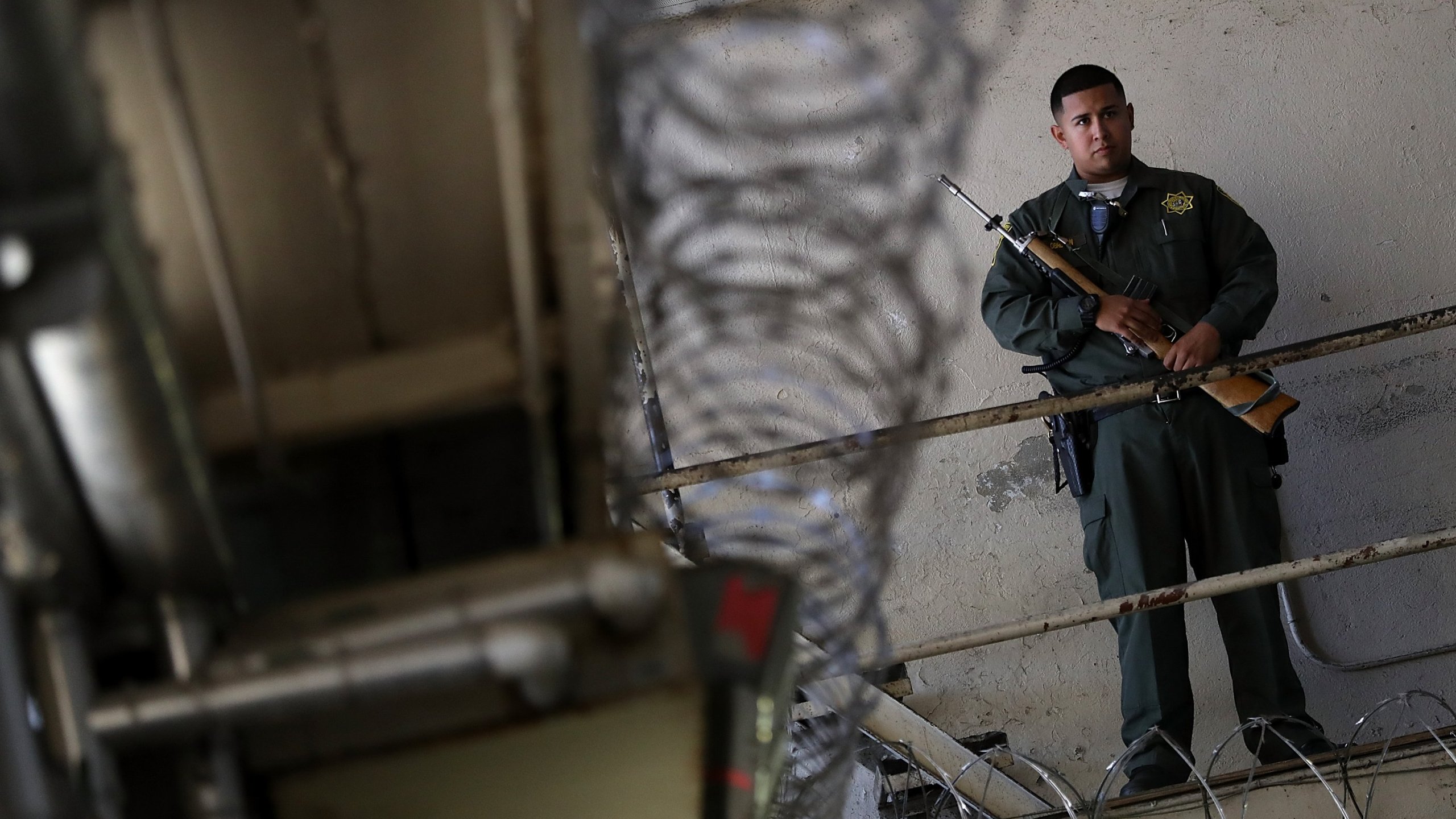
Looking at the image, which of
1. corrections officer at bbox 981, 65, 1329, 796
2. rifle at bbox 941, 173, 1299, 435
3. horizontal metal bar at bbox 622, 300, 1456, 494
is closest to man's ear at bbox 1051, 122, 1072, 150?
→ corrections officer at bbox 981, 65, 1329, 796

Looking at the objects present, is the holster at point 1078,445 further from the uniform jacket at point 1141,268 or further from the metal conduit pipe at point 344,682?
A: the metal conduit pipe at point 344,682

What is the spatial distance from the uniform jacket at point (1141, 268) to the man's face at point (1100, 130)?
1.6 inches

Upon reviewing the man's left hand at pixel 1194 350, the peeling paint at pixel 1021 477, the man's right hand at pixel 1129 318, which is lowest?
the peeling paint at pixel 1021 477

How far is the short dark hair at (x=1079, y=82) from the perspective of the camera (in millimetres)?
2969

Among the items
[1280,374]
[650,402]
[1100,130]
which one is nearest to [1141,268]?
[1100,130]

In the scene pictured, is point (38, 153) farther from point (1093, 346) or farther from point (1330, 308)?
point (1330, 308)

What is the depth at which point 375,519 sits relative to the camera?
75 centimetres

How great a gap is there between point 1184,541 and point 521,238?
2.33 metres

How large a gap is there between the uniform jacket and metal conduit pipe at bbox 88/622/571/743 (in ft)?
7.54

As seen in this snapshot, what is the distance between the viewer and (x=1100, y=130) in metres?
2.96

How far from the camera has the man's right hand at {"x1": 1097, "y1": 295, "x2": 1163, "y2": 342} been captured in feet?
8.79

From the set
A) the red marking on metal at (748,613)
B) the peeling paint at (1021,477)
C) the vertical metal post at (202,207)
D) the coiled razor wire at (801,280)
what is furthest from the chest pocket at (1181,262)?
the vertical metal post at (202,207)

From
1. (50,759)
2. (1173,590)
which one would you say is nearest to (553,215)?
(50,759)

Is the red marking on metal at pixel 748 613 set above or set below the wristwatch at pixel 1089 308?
above
